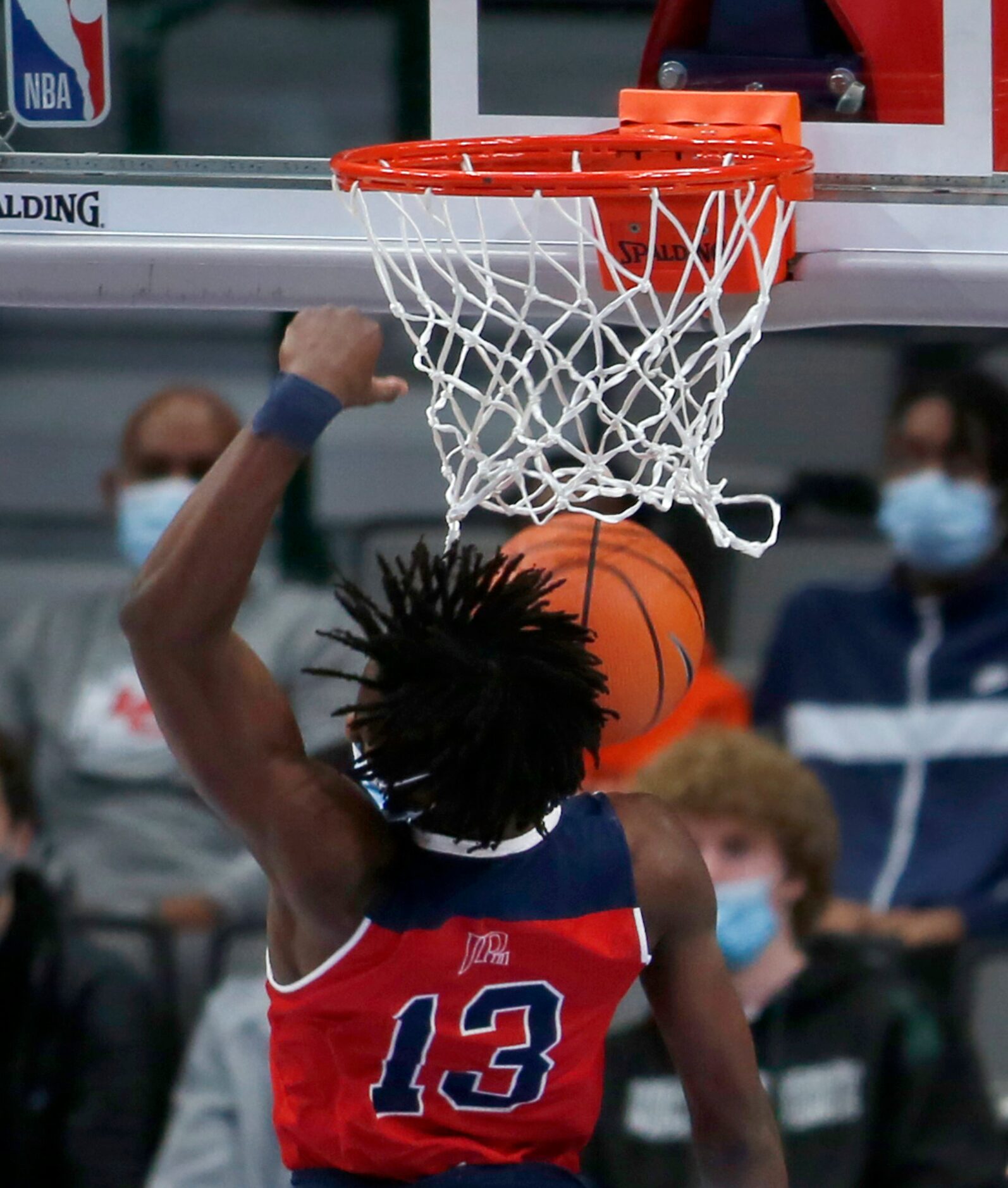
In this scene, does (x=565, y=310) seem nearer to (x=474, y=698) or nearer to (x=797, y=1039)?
(x=474, y=698)

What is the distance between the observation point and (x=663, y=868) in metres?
1.81

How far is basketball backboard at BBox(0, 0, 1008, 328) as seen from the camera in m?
2.33

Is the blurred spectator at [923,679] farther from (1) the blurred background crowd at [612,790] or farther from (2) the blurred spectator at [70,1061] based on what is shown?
(2) the blurred spectator at [70,1061]

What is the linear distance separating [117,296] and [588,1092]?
1.24 m

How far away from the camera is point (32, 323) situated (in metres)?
6.42

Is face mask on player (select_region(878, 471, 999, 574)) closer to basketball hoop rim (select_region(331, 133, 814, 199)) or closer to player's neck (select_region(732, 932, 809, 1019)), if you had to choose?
player's neck (select_region(732, 932, 809, 1019))

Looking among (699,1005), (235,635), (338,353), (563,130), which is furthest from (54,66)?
(699,1005)

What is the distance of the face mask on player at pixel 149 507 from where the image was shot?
3.61m

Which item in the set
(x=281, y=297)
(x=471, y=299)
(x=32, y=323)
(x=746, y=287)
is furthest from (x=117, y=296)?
(x=32, y=323)

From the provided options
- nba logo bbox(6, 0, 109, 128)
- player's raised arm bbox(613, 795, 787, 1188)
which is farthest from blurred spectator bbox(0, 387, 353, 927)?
player's raised arm bbox(613, 795, 787, 1188)

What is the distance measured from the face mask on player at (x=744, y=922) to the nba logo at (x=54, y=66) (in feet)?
5.76

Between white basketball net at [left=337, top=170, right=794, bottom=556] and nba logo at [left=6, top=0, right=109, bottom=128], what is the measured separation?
0.46 meters

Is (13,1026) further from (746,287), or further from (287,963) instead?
(746,287)

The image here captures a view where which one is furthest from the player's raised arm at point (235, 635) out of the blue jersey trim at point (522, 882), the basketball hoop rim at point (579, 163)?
the basketball hoop rim at point (579, 163)
